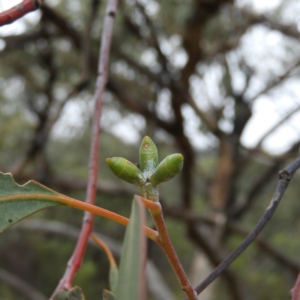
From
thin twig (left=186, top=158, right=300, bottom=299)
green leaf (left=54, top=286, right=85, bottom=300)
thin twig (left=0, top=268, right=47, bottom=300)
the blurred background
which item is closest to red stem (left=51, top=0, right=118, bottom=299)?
green leaf (left=54, top=286, right=85, bottom=300)

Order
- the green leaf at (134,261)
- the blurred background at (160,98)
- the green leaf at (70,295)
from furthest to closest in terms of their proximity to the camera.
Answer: the blurred background at (160,98) → the green leaf at (70,295) → the green leaf at (134,261)

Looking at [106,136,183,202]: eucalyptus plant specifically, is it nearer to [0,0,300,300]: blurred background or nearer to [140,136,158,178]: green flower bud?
[140,136,158,178]: green flower bud

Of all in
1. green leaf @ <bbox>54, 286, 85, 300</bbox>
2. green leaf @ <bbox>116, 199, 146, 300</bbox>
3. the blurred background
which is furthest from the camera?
the blurred background

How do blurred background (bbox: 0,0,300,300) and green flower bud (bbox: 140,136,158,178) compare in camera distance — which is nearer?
green flower bud (bbox: 140,136,158,178)

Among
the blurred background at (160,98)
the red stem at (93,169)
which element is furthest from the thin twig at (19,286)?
the red stem at (93,169)

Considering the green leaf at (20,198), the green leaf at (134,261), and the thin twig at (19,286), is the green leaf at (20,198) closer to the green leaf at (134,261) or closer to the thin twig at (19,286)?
the green leaf at (134,261)

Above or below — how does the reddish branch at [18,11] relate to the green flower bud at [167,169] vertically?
above
